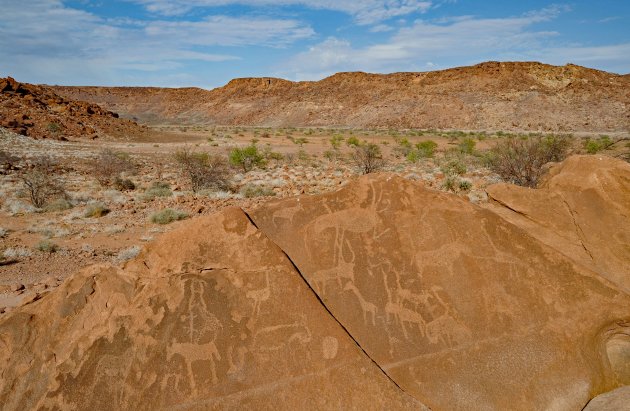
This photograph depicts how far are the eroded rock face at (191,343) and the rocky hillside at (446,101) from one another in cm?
5859

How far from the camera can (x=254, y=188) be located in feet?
49.8

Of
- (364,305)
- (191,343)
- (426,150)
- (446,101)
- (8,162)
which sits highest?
(446,101)

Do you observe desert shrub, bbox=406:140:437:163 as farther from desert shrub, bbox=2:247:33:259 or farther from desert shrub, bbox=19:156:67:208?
desert shrub, bbox=2:247:33:259

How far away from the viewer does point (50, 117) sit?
44844mm

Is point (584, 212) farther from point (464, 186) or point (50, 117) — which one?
point (50, 117)

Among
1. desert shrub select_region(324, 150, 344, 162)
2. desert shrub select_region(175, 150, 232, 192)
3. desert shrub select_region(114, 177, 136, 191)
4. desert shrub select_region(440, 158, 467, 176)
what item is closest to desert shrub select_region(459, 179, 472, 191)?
desert shrub select_region(440, 158, 467, 176)

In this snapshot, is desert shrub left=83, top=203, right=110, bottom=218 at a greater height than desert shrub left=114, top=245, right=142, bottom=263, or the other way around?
desert shrub left=83, top=203, right=110, bottom=218

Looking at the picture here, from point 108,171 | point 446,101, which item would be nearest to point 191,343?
point 108,171

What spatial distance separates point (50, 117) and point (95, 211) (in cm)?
4046

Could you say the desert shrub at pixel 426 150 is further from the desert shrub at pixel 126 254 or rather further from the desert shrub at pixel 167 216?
the desert shrub at pixel 126 254

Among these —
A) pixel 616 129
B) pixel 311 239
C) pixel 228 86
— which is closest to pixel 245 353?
pixel 311 239

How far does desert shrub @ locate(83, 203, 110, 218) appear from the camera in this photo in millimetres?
11812

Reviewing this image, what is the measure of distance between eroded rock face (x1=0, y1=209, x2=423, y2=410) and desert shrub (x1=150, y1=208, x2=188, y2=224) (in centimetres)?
821

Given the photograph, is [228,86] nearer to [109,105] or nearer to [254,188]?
[109,105]
